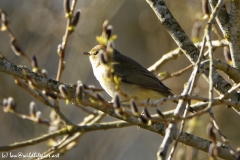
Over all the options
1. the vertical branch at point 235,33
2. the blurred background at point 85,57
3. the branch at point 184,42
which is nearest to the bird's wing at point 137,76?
the branch at point 184,42

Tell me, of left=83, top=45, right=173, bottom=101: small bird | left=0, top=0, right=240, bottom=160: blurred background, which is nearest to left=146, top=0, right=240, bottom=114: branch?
left=83, top=45, right=173, bottom=101: small bird

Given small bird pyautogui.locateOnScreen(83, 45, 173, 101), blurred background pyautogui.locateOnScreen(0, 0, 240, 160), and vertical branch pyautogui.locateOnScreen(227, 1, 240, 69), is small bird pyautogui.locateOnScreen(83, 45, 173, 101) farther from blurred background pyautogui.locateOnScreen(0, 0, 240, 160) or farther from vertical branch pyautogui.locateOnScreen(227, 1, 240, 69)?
blurred background pyautogui.locateOnScreen(0, 0, 240, 160)

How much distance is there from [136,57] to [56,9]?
7.02 ft

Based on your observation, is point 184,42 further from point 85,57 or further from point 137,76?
point 85,57

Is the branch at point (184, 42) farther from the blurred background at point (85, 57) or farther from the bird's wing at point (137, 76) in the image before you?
the blurred background at point (85, 57)

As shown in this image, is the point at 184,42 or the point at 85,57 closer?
the point at 184,42

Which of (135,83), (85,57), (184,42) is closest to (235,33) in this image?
(184,42)

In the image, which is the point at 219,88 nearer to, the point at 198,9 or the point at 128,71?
the point at 128,71

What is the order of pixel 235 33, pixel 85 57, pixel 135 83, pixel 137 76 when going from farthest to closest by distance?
pixel 85 57
pixel 137 76
pixel 135 83
pixel 235 33

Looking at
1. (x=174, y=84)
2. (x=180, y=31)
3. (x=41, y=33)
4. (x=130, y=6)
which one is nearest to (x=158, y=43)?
(x=174, y=84)

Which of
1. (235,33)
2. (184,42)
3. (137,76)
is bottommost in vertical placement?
(235,33)

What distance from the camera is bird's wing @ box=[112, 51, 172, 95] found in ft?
15.2

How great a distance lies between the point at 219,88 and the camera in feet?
11.0

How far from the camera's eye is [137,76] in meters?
4.89
